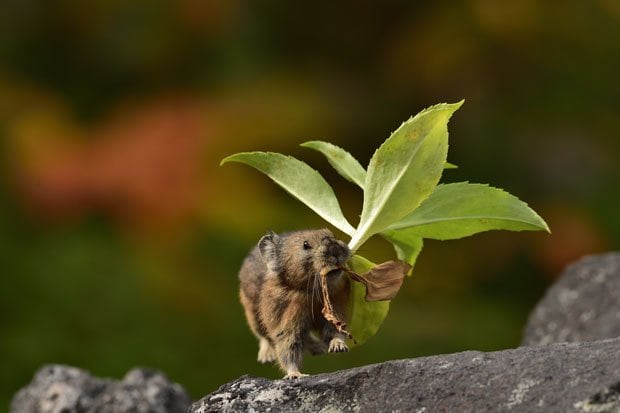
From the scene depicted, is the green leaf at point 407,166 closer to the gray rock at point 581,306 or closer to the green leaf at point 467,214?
the green leaf at point 467,214

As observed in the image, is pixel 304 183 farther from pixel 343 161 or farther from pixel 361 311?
pixel 361 311

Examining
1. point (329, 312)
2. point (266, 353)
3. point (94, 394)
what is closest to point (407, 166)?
point (329, 312)

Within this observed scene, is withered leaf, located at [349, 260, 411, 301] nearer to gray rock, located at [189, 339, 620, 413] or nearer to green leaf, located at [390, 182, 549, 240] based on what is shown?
green leaf, located at [390, 182, 549, 240]

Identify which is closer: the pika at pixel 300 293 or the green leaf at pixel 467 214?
the green leaf at pixel 467 214

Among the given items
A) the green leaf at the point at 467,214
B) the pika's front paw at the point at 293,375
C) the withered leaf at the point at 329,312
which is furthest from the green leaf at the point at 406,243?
the pika's front paw at the point at 293,375

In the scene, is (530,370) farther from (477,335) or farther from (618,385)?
(477,335)

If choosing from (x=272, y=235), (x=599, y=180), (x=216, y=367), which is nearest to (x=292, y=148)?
(x=216, y=367)

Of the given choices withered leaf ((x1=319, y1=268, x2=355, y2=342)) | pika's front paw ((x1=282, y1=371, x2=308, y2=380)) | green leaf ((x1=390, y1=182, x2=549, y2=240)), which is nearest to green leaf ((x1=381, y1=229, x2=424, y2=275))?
green leaf ((x1=390, y1=182, x2=549, y2=240))
